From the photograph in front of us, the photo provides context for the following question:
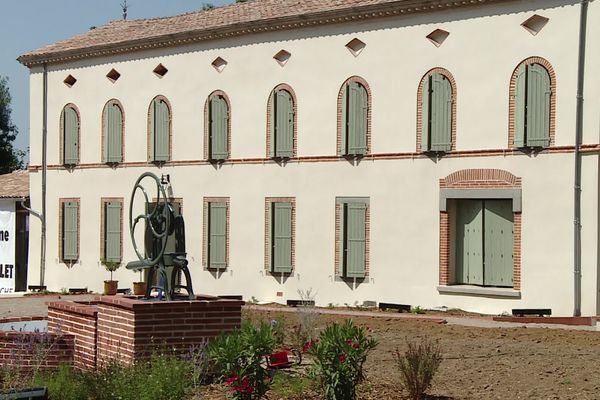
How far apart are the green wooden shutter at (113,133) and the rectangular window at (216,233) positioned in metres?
4.10

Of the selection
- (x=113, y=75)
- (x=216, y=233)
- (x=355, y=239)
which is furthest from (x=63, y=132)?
(x=355, y=239)

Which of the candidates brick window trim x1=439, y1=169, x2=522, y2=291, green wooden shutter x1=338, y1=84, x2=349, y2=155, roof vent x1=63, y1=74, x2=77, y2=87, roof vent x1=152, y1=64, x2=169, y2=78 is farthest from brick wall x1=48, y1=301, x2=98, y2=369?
roof vent x1=63, y1=74, x2=77, y2=87

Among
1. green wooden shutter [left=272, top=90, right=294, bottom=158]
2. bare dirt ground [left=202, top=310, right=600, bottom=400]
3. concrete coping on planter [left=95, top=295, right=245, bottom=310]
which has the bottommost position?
bare dirt ground [left=202, top=310, right=600, bottom=400]

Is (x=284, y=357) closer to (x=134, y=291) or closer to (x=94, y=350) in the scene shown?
(x=94, y=350)

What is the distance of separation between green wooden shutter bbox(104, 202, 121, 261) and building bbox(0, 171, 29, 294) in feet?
14.9

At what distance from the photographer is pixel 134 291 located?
95.3 ft

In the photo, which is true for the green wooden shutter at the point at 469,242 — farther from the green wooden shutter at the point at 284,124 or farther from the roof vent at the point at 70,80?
the roof vent at the point at 70,80

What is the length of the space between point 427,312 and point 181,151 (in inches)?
383

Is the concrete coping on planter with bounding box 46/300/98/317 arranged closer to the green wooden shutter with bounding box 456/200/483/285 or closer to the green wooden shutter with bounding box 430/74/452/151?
the green wooden shutter with bounding box 456/200/483/285

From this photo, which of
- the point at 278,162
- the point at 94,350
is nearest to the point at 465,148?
the point at 278,162

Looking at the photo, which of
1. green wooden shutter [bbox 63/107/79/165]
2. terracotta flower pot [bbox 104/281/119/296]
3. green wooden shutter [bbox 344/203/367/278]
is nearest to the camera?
green wooden shutter [bbox 344/203/367/278]

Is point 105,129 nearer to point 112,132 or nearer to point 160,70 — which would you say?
point 112,132

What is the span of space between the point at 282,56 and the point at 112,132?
7.01 meters

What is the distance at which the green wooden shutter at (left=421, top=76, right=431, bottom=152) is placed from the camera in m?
24.4
